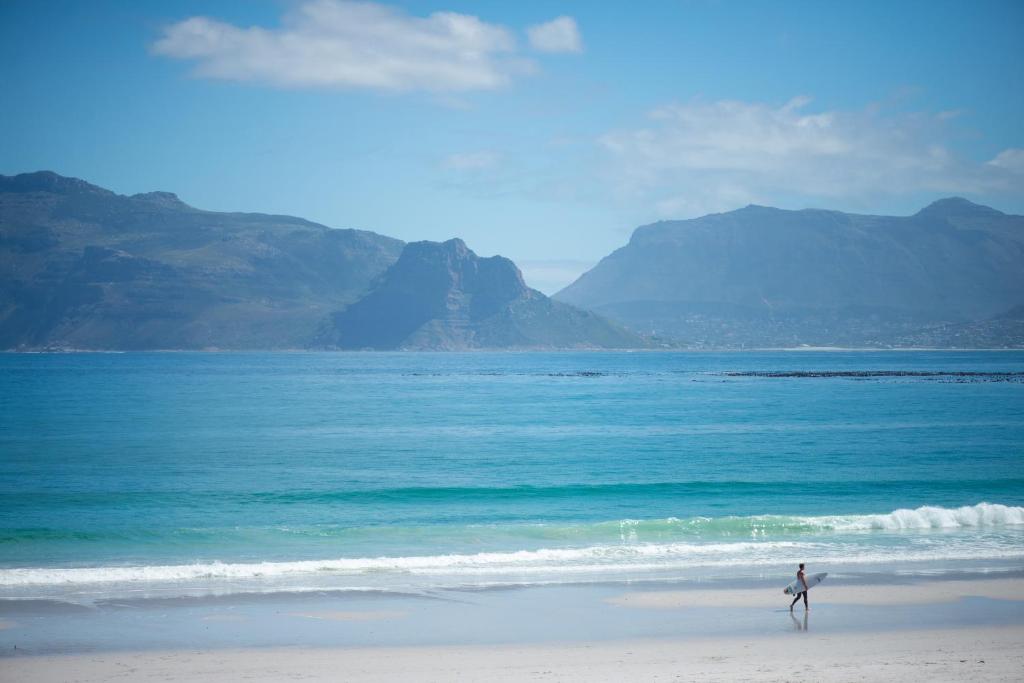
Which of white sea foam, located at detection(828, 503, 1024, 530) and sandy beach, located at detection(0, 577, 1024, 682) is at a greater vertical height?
white sea foam, located at detection(828, 503, 1024, 530)

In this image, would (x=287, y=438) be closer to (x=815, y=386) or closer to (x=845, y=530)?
(x=845, y=530)

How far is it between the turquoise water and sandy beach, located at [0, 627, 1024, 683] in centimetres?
572

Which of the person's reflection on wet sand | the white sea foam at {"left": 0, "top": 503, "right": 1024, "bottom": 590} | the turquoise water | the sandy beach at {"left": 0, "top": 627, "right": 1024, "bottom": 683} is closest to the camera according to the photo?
the sandy beach at {"left": 0, "top": 627, "right": 1024, "bottom": 683}

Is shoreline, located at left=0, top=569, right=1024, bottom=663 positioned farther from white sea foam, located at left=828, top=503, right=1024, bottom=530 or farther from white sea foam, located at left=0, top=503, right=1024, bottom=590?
white sea foam, located at left=828, top=503, right=1024, bottom=530

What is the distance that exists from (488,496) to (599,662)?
20.1 metres

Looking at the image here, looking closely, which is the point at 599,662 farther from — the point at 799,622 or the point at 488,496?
the point at 488,496

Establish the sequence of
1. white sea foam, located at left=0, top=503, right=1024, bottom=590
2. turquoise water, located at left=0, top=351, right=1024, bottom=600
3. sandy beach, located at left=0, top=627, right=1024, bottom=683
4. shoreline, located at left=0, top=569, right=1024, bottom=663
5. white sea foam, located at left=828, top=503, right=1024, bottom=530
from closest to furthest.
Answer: sandy beach, located at left=0, top=627, right=1024, bottom=683 → shoreline, located at left=0, top=569, right=1024, bottom=663 → white sea foam, located at left=0, top=503, right=1024, bottom=590 → turquoise water, located at left=0, top=351, right=1024, bottom=600 → white sea foam, located at left=828, top=503, right=1024, bottom=530

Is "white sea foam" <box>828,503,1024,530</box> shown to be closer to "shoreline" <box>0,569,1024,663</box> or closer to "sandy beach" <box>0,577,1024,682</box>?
"shoreline" <box>0,569,1024,663</box>

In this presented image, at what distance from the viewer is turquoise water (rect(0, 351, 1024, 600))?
84.2 feet

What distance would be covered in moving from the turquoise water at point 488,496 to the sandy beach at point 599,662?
5722mm

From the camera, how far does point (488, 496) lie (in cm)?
3709

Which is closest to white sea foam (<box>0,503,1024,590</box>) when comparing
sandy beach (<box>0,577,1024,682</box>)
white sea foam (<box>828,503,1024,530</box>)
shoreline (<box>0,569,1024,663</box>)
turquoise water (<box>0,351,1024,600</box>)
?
turquoise water (<box>0,351,1024,600</box>)

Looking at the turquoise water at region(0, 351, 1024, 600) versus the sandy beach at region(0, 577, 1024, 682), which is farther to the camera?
the turquoise water at region(0, 351, 1024, 600)

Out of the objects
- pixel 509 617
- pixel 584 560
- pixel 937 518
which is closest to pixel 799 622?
pixel 509 617
